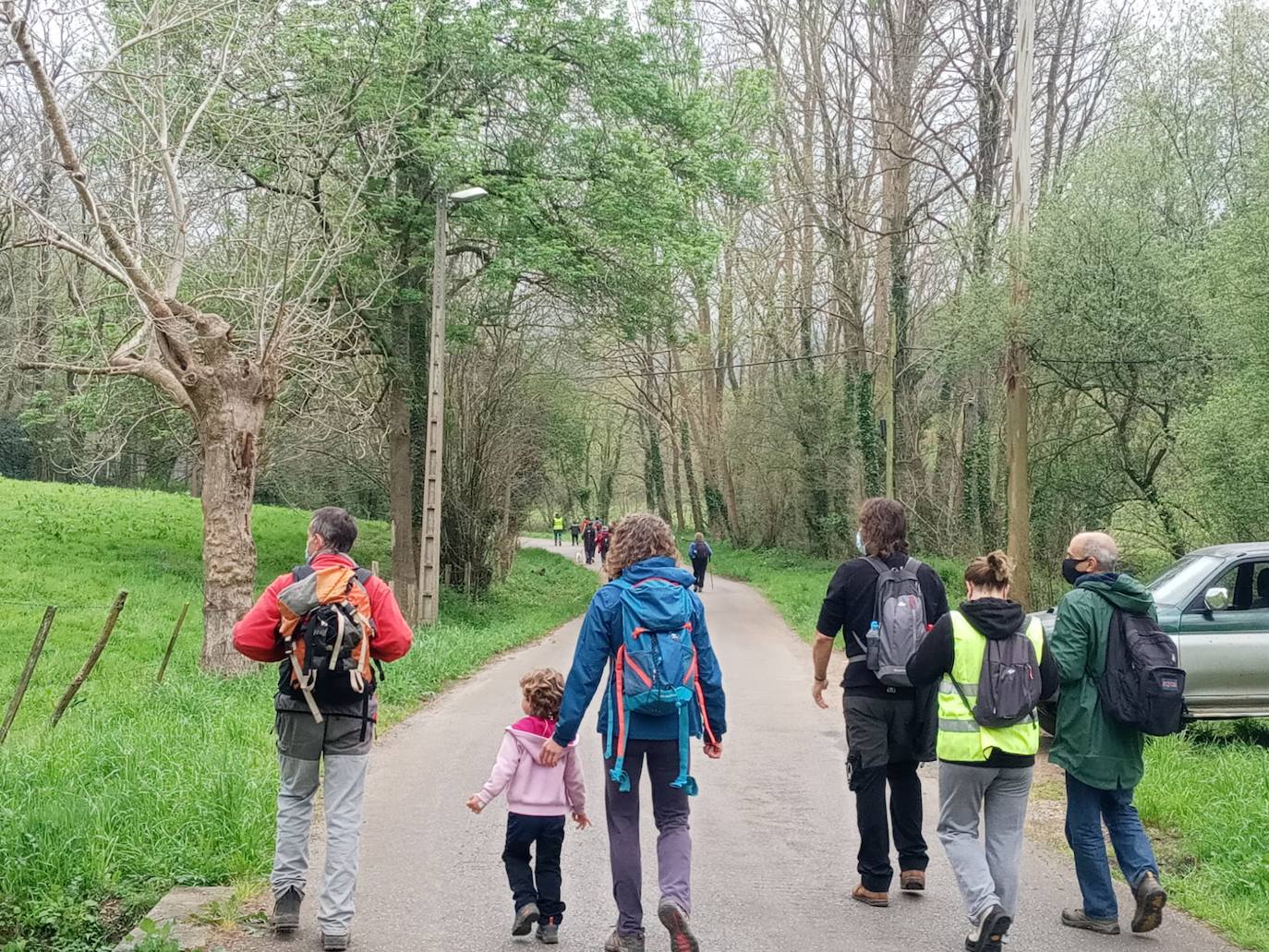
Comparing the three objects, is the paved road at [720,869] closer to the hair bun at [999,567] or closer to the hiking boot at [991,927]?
the hiking boot at [991,927]

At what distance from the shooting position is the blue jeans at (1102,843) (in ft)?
17.6

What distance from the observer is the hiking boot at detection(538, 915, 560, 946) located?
5.03 meters

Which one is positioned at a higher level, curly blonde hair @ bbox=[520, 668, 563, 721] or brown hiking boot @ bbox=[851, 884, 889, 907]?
curly blonde hair @ bbox=[520, 668, 563, 721]

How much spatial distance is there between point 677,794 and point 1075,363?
16.5 meters

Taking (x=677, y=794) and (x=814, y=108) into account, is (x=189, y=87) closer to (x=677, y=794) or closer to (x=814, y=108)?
(x=677, y=794)

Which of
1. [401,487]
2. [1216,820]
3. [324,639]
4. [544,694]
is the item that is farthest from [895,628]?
[401,487]

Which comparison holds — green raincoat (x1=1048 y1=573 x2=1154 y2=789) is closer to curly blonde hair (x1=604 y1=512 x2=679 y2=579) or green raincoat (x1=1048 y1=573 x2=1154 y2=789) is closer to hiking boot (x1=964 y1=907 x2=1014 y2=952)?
hiking boot (x1=964 y1=907 x2=1014 y2=952)

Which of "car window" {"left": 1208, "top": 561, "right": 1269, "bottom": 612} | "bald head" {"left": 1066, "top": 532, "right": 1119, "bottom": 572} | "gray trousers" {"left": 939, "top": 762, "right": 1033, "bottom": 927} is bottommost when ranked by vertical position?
"gray trousers" {"left": 939, "top": 762, "right": 1033, "bottom": 927}

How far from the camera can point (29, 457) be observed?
131ft

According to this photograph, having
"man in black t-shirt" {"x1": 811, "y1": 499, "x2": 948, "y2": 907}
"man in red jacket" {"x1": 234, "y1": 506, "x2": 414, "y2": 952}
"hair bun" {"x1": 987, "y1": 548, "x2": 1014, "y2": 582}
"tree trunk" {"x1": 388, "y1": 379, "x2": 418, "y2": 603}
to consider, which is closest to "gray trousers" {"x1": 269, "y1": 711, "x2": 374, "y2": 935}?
"man in red jacket" {"x1": 234, "y1": 506, "x2": 414, "y2": 952}

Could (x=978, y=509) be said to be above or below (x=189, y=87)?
below

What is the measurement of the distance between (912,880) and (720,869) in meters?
1.07

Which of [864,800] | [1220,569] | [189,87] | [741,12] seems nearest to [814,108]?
[741,12]

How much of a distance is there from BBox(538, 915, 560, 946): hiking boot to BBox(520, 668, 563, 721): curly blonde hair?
35.3 inches
